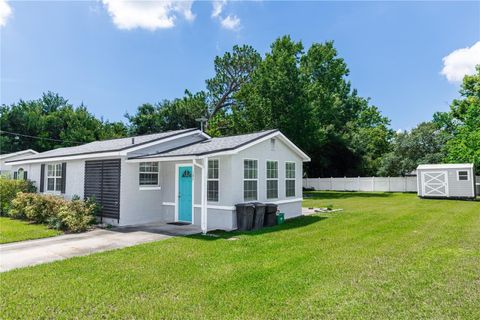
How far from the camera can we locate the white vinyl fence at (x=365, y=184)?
29.0 meters

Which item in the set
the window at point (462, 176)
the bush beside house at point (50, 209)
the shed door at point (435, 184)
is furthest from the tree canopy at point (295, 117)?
the bush beside house at point (50, 209)

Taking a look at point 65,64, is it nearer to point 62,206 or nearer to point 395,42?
point 62,206

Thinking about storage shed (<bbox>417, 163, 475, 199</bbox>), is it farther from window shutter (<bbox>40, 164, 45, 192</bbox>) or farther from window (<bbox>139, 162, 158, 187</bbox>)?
window shutter (<bbox>40, 164, 45, 192</bbox>)

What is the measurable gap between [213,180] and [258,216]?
6.48 ft

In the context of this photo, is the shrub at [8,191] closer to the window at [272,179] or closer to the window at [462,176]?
the window at [272,179]

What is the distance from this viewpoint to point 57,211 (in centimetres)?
1095

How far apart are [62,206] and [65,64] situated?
447 inches

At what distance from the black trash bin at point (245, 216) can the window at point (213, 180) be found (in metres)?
0.95

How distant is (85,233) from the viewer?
9.90 metres

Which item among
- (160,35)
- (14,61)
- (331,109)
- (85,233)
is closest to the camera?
(85,233)

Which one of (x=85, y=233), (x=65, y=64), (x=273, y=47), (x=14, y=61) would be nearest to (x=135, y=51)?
(x=65, y=64)

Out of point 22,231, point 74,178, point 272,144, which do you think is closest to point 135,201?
point 22,231

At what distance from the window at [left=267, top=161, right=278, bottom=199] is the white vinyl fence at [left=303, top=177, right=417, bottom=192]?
21.6 metres

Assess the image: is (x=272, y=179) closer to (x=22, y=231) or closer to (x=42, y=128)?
(x=22, y=231)
